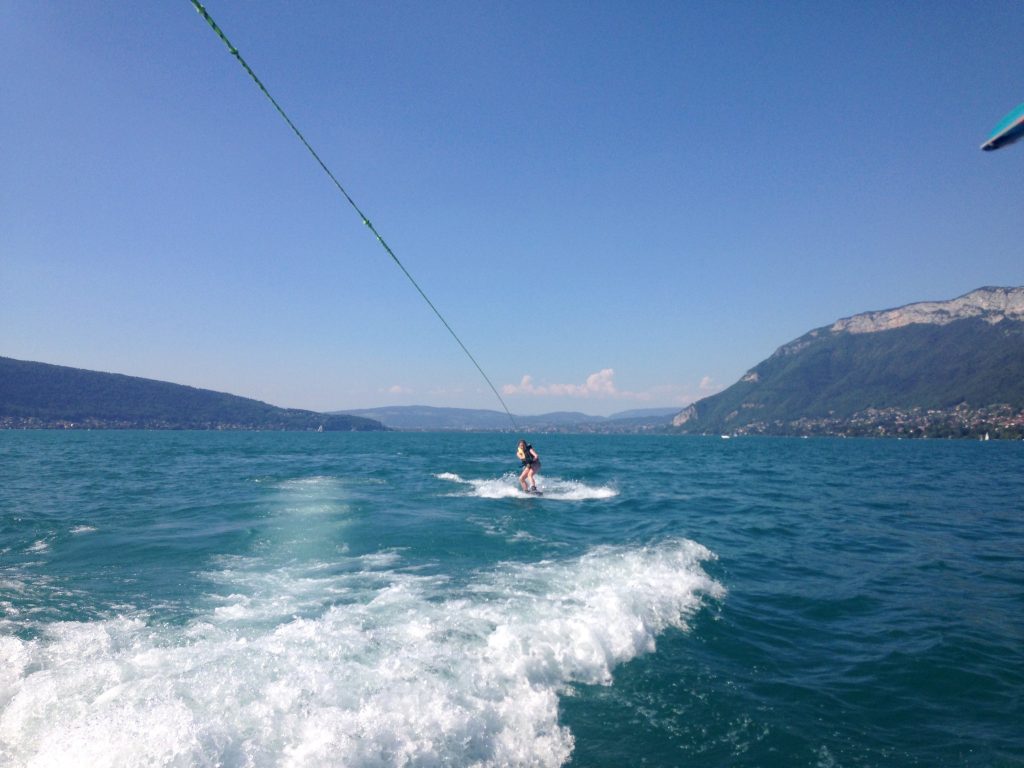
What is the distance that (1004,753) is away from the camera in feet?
17.5

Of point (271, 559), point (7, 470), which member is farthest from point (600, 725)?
point (7, 470)

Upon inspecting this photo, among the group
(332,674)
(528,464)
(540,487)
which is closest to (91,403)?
(540,487)

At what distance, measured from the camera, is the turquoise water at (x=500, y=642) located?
5.20 metres

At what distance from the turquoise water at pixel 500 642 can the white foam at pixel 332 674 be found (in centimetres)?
3

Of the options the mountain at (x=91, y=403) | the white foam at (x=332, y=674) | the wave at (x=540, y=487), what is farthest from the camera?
the mountain at (x=91, y=403)

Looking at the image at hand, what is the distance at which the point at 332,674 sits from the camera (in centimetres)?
Result: 621

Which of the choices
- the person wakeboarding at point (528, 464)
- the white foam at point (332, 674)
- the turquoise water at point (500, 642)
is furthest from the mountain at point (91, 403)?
the white foam at point (332, 674)

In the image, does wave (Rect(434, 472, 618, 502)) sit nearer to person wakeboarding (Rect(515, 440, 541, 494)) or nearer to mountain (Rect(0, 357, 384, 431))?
person wakeboarding (Rect(515, 440, 541, 494))

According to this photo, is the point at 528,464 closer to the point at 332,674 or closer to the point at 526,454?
the point at 526,454

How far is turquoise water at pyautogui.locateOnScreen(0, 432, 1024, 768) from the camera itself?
5.20 metres

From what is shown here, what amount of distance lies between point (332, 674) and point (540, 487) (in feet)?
74.5

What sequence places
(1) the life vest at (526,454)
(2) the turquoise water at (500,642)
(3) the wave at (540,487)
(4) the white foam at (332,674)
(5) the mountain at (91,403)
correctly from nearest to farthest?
(4) the white foam at (332,674)
(2) the turquoise water at (500,642)
(3) the wave at (540,487)
(1) the life vest at (526,454)
(5) the mountain at (91,403)

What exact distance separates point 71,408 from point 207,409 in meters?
41.4

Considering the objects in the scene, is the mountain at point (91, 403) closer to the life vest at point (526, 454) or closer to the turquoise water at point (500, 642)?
the life vest at point (526, 454)
